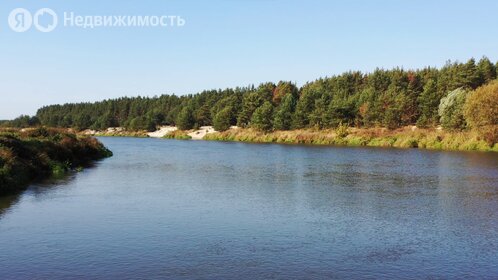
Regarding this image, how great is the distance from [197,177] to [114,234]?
866 inches

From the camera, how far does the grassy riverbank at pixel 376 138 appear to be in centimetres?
8586

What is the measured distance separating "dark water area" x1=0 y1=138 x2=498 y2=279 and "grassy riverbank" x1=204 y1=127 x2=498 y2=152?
4960 centimetres

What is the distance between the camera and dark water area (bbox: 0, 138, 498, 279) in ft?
55.3

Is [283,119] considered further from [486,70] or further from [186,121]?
[486,70]

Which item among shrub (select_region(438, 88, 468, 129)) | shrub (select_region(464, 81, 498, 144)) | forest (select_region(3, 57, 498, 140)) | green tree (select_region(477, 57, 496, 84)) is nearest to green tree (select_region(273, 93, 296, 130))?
forest (select_region(3, 57, 498, 140))

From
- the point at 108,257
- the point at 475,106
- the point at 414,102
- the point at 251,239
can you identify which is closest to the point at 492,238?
the point at 251,239

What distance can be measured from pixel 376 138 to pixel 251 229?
8836 cm

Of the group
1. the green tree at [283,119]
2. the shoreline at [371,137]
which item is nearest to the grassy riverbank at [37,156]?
the shoreline at [371,137]

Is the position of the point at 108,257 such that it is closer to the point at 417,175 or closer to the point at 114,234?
the point at 114,234

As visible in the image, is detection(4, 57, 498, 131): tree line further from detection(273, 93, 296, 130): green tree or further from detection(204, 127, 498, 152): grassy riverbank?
detection(204, 127, 498, 152): grassy riverbank

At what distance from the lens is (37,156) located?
43062 millimetres

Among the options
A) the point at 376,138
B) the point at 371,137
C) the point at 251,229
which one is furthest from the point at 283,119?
the point at 251,229

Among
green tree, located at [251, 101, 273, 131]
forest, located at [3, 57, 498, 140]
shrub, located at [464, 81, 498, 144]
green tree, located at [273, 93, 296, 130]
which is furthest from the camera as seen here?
green tree, located at [251, 101, 273, 131]

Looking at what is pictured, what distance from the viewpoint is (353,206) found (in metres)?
29.0
